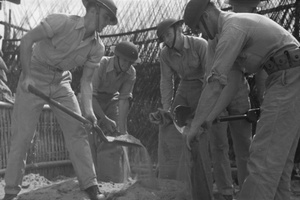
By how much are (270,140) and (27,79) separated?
1.99 m

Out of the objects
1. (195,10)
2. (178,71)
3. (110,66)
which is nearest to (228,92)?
(195,10)

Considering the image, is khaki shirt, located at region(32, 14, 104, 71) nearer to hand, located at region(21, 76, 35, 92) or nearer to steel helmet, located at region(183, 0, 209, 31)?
hand, located at region(21, 76, 35, 92)

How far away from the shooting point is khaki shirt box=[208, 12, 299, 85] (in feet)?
8.51

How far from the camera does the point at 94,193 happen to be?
3.62 meters

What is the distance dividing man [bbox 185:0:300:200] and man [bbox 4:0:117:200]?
124 centimetres

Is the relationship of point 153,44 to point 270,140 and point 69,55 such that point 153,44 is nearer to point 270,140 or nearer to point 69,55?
point 69,55

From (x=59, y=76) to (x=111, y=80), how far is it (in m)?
1.19

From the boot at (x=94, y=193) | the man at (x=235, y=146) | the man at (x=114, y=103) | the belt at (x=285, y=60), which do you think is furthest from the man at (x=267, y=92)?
the man at (x=114, y=103)

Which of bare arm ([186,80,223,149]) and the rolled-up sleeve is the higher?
the rolled-up sleeve

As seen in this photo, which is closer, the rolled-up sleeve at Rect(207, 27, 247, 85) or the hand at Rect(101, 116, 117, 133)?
the rolled-up sleeve at Rect(207, 27, 247, 85)

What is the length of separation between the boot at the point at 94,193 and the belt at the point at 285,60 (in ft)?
5.78

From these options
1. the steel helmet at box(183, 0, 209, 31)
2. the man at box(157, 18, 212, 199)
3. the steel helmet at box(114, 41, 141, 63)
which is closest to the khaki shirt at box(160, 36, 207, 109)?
the man at box(157, 18, 212, 199)

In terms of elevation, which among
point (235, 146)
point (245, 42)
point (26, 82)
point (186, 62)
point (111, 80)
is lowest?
point (235, 146)

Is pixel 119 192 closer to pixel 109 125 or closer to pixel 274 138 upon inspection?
pixel 109 125
